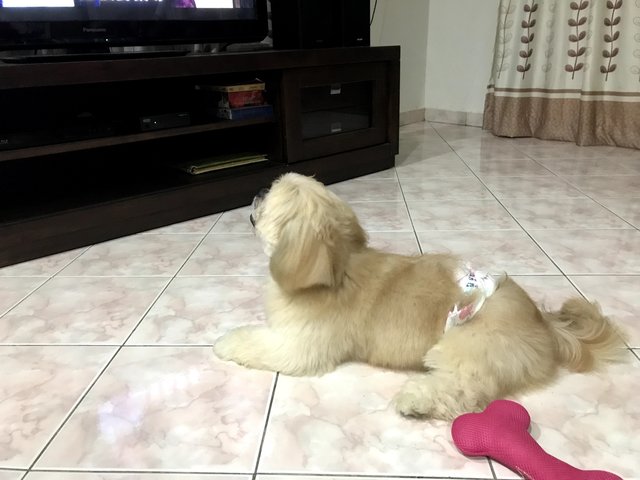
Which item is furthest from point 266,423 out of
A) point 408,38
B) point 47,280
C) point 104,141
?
point 408,38

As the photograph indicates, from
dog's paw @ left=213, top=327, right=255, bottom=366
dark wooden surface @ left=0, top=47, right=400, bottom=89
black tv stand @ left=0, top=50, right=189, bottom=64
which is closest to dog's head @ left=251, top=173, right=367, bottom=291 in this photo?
dog's paw @ left=213, top=327, right=255, bottom=366

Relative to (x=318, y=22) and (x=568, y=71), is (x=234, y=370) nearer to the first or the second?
(x=318, y=22)

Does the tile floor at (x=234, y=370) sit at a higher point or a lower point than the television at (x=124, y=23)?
lower

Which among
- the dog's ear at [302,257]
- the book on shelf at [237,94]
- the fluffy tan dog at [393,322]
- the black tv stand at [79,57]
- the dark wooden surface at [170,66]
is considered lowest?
the fluffy tan dog at [393,322]

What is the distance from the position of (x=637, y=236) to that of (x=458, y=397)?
127cm

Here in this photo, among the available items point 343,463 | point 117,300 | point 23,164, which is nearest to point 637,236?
point 343,463

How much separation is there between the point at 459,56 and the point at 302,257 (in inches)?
137

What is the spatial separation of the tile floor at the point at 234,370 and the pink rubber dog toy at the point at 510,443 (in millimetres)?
30

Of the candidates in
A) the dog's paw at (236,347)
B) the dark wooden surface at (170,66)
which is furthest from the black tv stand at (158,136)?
the dog's paw at (236,347)

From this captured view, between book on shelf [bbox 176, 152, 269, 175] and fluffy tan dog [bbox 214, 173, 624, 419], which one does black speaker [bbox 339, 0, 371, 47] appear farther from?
fluffy tan dog [bbox 214, 173, 624, 419]

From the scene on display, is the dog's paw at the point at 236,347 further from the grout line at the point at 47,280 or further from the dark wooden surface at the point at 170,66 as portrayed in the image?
the dark wooden surface at the point at 170,66

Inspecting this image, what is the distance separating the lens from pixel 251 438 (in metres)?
0.99

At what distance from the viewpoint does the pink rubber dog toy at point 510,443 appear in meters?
0.84

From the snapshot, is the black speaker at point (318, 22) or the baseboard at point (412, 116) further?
the baseboard at point (412, 116)
